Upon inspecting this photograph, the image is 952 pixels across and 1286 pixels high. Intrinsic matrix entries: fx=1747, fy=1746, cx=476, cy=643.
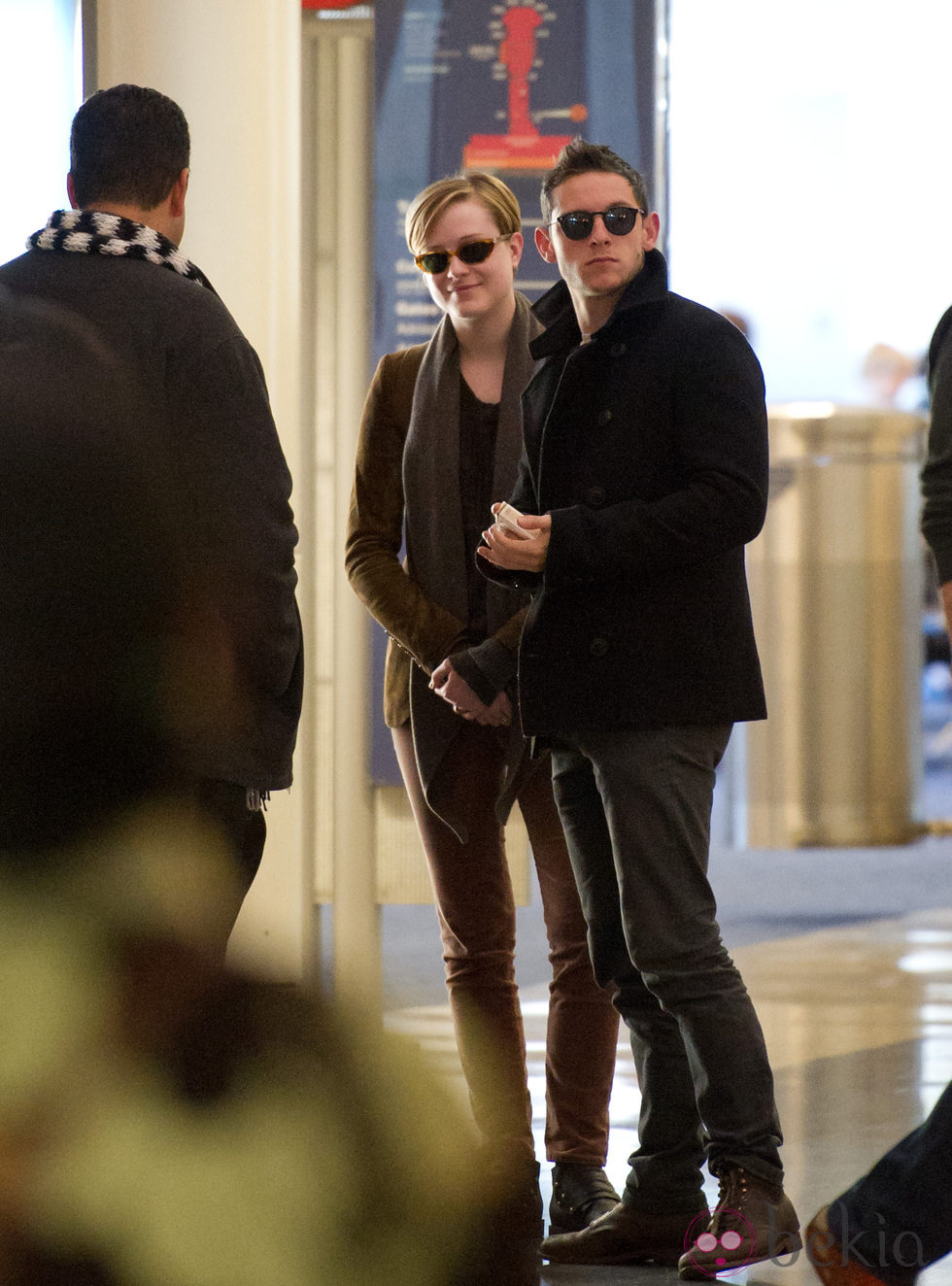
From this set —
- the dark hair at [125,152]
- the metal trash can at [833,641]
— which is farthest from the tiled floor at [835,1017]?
the dark hair at [125,152]

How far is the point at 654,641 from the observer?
2.49 meters

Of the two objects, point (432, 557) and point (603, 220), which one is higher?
point (603, 220)

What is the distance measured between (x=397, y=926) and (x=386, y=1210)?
5690mm

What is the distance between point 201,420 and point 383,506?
2274 mm

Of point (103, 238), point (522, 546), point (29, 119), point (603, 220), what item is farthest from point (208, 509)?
→ point (29, 119)

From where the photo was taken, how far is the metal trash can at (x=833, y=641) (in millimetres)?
6809

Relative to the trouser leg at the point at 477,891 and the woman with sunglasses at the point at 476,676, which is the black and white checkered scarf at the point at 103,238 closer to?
the woman with sunglasses at the point at 476,676

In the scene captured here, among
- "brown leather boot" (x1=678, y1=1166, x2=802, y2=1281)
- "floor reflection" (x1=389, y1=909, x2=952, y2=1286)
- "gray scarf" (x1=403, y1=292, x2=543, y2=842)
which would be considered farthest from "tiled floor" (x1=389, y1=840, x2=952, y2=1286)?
"gray scarf" (x1=403, y1=292, x2=543, y2=842)

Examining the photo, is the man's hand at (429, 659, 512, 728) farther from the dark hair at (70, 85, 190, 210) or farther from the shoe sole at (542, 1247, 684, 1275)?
the dark hair at (70, 85, 190, 210)

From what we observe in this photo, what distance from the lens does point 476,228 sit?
9.29 feet

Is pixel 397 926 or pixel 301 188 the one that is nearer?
pixel 301 188

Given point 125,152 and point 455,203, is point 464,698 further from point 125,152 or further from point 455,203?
point 125,152

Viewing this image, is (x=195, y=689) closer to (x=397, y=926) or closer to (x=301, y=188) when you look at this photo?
(x=301, y=188)

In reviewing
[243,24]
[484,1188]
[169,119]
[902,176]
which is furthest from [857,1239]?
[902,176]
